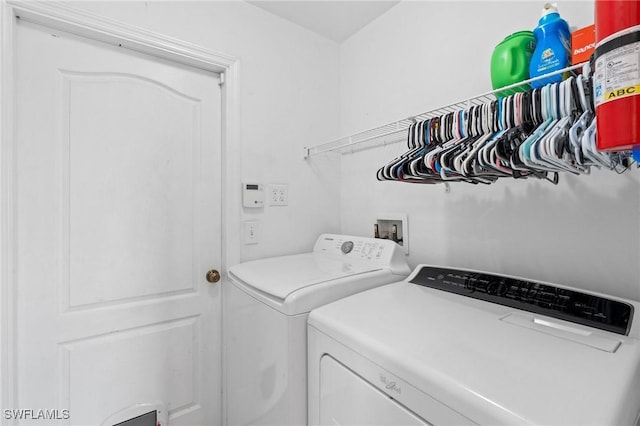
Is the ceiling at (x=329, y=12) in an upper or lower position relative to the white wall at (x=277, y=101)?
upper

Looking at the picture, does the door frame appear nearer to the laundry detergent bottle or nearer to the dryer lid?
the dryer lid

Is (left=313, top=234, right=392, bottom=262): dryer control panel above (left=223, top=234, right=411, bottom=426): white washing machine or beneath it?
above

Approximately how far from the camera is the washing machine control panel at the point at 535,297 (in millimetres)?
834

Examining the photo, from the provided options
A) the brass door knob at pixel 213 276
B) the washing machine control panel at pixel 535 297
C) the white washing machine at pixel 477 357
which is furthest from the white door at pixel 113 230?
the washing machine control panel at pixel 535 297

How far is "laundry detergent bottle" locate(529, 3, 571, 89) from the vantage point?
2.96 ft

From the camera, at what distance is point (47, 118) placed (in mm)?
1257

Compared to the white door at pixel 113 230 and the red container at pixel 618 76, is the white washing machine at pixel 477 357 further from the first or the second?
the white door at pixel 113 230

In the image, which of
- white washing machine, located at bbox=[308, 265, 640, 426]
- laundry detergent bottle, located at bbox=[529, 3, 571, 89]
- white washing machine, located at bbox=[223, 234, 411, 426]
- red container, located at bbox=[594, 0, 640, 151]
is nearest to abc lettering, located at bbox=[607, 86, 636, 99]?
red container, located at bbox=[594, 0, 640, 151]

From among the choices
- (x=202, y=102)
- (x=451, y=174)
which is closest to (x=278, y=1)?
(x=202, y=102)

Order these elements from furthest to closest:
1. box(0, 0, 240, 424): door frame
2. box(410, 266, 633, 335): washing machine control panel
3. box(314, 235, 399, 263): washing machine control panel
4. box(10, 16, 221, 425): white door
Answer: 1. box(314, 235, 399, 263): washing machine control panel
2. box(10, 16, 221, 425): white door
3. box(0, 0, 240, 424): door frame
4. box(410, 266, 633, 335): washing machine control panel

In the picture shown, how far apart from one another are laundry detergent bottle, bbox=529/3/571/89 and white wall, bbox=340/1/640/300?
203mm

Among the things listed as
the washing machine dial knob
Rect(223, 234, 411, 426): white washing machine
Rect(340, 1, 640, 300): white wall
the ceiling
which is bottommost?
Rect(223, 234, 411, 426): white washing machine

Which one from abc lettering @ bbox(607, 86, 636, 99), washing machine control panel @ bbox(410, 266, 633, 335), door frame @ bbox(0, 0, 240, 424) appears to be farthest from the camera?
door frame @ bbox(0, 0, 240, 424)

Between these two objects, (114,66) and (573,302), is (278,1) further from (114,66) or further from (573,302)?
(573,302)
